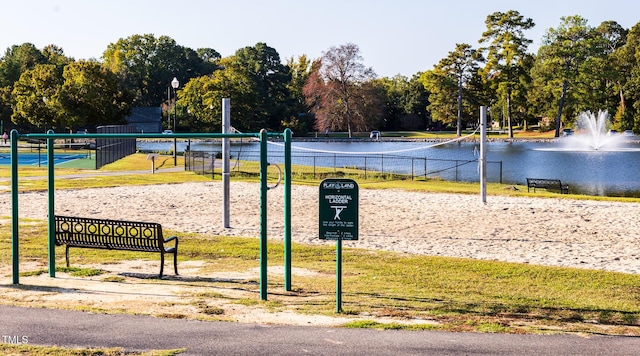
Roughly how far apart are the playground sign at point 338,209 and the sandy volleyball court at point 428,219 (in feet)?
16.0

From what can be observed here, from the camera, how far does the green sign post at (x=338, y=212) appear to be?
819cm

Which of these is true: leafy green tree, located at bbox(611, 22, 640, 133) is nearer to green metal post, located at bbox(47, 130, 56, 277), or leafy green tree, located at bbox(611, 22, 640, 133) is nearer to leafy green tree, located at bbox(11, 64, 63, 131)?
leafy green tree, located at bbox(11, 64, 63, 131)

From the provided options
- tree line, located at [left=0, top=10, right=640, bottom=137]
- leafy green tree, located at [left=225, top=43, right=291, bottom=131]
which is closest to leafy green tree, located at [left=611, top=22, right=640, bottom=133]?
tree line, located at [left=0, top=10, right=640, bottom=137]

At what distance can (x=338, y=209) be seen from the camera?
8.24 meters

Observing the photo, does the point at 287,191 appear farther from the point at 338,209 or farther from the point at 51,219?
the point at 51,219

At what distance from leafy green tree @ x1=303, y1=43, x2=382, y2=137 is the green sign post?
259 ft

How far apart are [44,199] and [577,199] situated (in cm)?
1497

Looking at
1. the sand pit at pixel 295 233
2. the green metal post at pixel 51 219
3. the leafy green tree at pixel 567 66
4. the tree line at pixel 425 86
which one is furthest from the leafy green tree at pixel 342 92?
the green metal post at pixel 51 219

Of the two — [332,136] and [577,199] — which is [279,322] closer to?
[577,199]

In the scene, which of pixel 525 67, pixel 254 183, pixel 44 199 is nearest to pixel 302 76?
pixel 525 67

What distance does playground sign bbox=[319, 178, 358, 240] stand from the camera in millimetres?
8188

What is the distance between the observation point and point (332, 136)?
89.4 m

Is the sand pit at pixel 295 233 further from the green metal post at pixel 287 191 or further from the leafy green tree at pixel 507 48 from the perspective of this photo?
the leafy green tree at pixel 507 48
